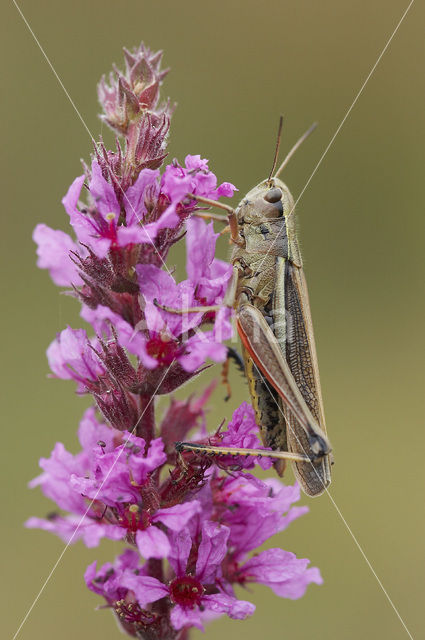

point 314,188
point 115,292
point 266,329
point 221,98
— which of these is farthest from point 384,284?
point 115,292

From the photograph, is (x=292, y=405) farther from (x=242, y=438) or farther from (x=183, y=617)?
(x=183, y=617)

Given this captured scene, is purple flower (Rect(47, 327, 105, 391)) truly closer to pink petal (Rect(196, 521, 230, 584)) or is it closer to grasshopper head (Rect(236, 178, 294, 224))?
pink petal (Rect(196, 521, 230, 584))

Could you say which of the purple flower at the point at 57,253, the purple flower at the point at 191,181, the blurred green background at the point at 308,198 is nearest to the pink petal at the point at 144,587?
→ the purple flower at the point at 57,253

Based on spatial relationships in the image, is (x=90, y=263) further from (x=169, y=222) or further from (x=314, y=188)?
(x=314, y=188)

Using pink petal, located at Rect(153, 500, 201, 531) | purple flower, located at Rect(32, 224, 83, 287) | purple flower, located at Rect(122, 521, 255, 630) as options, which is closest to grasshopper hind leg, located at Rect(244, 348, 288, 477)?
purple flower, located at Rect(122, 521, 255, 630)

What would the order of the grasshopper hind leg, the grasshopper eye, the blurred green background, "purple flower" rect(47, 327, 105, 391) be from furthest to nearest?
1. the blurred green background
2. the grasshopper eye
3. the grasshopper hind leg
4. "purple flower" rect(47, 327, 105, 391)
